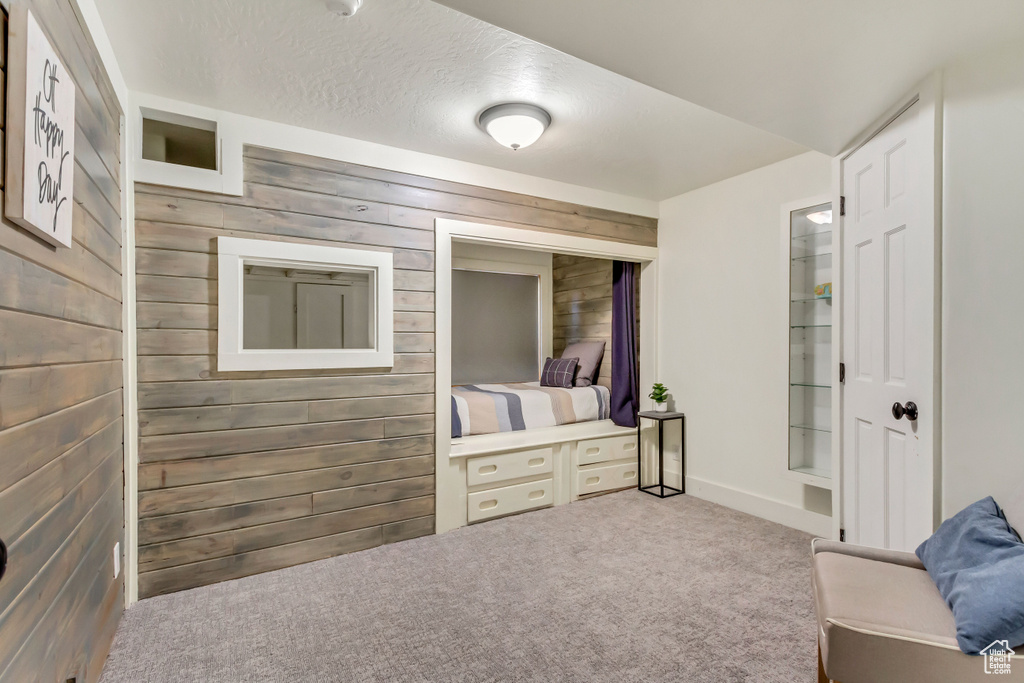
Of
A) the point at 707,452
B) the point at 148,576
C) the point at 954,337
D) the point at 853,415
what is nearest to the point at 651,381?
the point at 707,452

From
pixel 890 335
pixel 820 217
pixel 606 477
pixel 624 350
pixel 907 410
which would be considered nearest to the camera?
pixel 907 410

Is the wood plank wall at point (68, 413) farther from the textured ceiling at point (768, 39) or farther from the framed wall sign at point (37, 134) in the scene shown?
the textured ceiling at point (768, 39)

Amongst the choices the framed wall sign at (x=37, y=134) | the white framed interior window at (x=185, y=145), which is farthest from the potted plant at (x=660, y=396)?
the framed wall sign at (x=37, y=134)

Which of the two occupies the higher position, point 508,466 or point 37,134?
point 37,134

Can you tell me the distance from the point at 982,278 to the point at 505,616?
7.13 ft

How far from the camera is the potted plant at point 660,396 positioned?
4.13 meters

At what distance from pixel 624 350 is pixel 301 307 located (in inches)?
105

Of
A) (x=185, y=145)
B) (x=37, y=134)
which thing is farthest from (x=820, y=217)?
(x=185, y=145)

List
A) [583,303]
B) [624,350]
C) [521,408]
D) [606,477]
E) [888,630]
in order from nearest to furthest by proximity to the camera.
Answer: [888,630]
[521,408]
[606,477]
[624,350]
[583,303]

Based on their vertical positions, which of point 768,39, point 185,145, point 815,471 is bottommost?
point 815,471

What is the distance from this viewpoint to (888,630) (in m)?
1.21

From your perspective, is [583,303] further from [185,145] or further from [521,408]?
[185,145]

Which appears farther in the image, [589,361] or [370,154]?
[589,361]

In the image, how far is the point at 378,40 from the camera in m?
2.04
